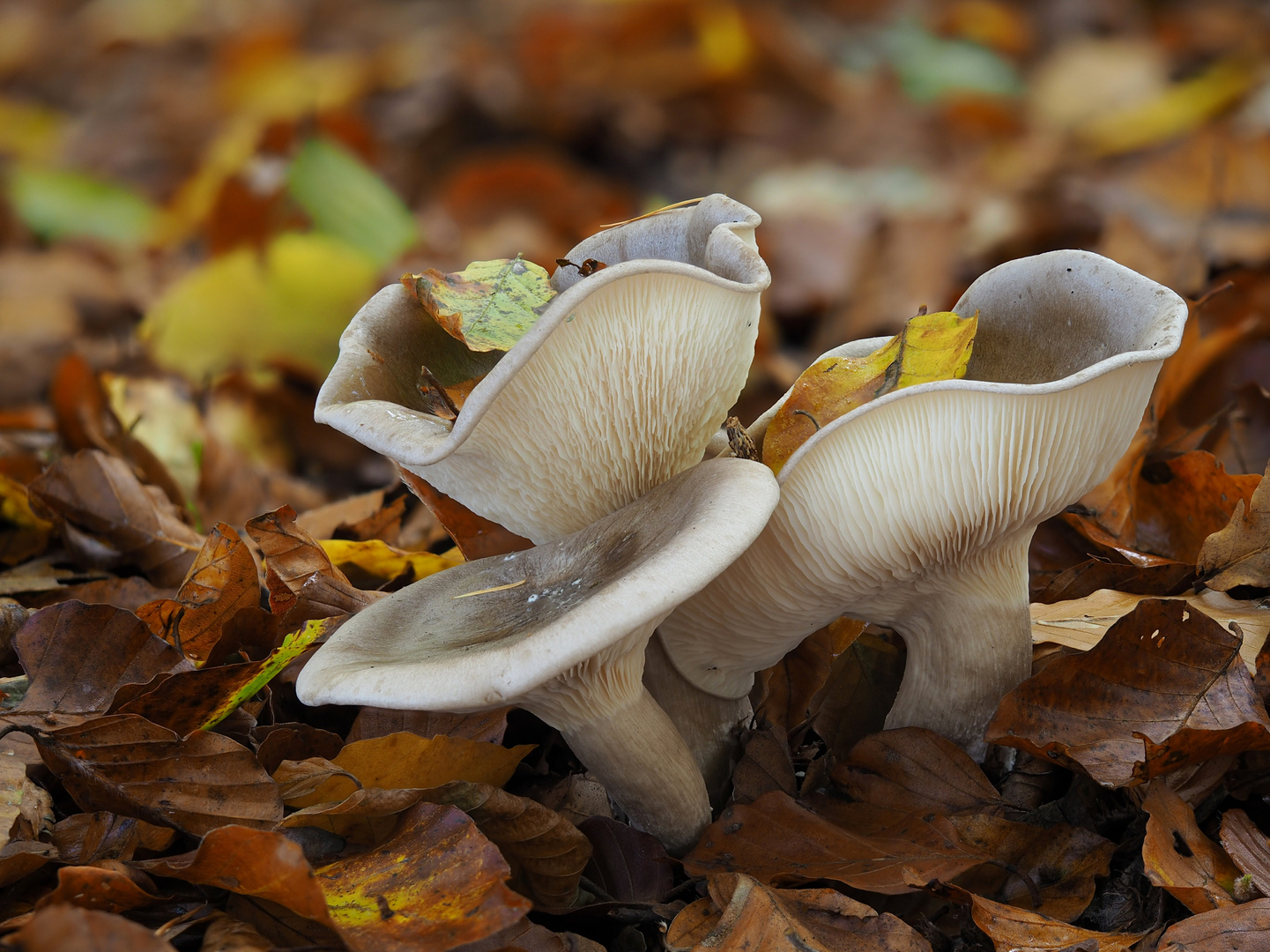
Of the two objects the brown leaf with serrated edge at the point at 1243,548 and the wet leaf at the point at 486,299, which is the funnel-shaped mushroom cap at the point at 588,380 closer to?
the wet leaf at the point at 486,299

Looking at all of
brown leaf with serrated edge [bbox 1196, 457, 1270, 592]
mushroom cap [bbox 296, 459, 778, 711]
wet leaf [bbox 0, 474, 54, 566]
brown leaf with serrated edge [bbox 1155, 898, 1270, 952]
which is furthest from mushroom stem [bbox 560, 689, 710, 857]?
wet leaf [bbox 0, 474, 54, 566]

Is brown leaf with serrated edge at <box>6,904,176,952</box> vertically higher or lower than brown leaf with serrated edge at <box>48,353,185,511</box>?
higher

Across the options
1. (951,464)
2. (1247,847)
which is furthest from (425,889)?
(1247,847)

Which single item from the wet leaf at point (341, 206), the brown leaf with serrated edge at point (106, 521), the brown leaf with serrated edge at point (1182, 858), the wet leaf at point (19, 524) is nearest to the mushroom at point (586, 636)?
the brown leaf with serrated edge at point (1182, 858)

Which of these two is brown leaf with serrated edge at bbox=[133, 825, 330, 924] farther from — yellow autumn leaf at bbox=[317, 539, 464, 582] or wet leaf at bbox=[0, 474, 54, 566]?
wet leaf at bbox=[0, 474, 54, 566]

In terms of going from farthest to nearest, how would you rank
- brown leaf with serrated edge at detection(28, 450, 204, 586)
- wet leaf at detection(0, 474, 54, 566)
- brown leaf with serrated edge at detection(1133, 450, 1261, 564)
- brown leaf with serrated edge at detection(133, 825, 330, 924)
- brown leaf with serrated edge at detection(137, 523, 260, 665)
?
1. wet leaf at detection(0, 474, 54, 566)
2. brown leaf with serrated edge at detection(28, 450, 204, 586)
3. brown leaf with serrated edge at detection(1133, 450, 1261, 564)
4. brown leaf with serrated edge at detection(137, 523, 260, 665)
5. brown leaf with serrated edge at detection(133, 825, 330, 924)

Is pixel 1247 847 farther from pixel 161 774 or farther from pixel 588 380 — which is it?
pixel 161 774

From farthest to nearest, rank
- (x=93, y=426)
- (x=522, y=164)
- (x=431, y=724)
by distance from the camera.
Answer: (x=522, y=164) < (x=93, y=426) < (x=431, y=724)
